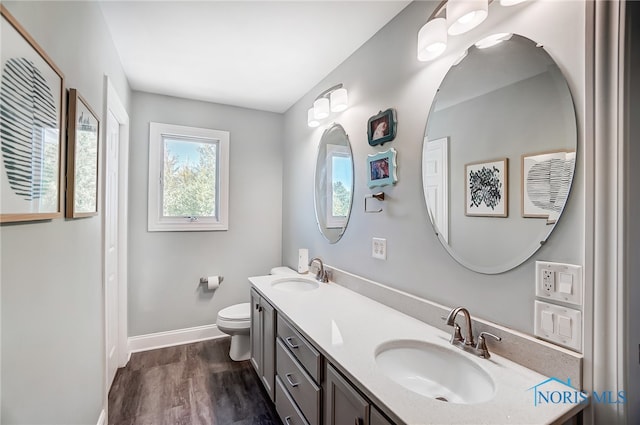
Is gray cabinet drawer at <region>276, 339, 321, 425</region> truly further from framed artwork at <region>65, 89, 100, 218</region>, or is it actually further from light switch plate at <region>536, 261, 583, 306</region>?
framed artwork at <region>65, 89, 100, 218</region>

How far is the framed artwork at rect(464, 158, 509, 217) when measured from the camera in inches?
43.6

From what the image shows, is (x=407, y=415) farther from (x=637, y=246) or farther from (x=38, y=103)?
(x=38, y=103)

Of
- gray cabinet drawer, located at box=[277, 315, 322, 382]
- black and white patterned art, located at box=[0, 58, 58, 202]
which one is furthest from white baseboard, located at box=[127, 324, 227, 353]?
black and white patterned art, located at box=[0, 58, 58, 202]

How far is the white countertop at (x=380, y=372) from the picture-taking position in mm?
786

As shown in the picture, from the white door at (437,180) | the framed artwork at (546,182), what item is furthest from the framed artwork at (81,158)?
the framed artwork at (546,182)

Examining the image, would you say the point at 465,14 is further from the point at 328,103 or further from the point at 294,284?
the point at 294,284

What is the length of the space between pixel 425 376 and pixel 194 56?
2.42 metres

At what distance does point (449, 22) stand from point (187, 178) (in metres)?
2.60

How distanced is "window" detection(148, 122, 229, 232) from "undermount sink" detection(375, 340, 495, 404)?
7.56ft

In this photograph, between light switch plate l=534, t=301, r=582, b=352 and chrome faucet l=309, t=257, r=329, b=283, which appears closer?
light switch plate l=534, t=301, r=582, b=352

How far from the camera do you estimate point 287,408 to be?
1576 millimetres

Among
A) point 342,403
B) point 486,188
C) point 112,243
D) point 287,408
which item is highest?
point 486,188

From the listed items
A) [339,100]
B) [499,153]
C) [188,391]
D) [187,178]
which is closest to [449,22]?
[499,153]

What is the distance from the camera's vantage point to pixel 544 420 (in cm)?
76
